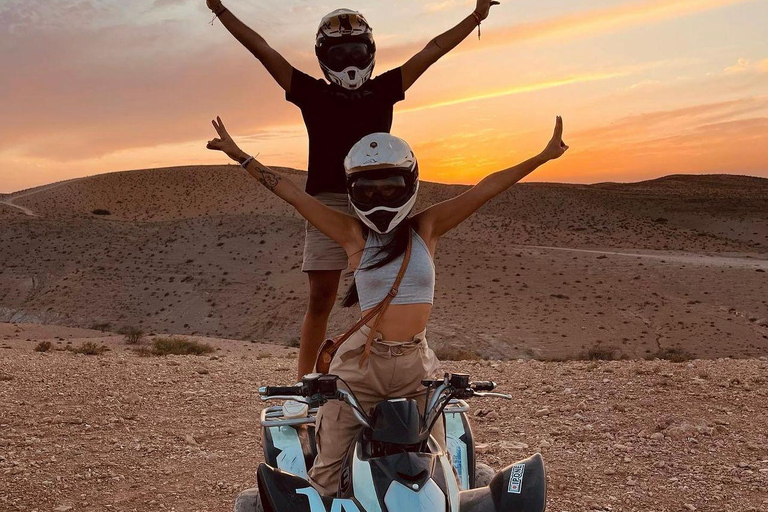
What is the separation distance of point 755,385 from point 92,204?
83.0 metres


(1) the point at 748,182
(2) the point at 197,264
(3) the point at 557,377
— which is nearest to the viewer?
(3) the point at 557,377

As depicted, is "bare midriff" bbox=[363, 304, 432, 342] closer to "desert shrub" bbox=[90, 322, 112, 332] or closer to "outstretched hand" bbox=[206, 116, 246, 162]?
"outstretched hand" bbox=[206, 116, 246, 162]

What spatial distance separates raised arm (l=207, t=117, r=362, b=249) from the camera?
339 centimetres

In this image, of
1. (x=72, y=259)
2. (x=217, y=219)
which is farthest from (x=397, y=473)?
(x=217, y=219)

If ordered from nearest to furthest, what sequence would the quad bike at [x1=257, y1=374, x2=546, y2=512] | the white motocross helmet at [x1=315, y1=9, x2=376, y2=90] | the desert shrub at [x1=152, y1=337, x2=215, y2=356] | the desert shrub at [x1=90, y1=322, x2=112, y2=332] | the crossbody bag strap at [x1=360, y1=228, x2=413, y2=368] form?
the quad bike at [x1=257, y1=374, x2=546, y2=512], the crossbody bag strap at [x1=360, y1=228, x2=413, y2=368], the white motocross helmet at [x1=315, y1=9, x2=376, y2=90], the desert shrub at [x1=152, y1=337, x2=215, y2=356], the desert shrub at [x1=90, y1=322, x2=112, y2=332]

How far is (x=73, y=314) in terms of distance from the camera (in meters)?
30.9

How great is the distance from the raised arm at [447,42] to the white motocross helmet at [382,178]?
1.59 metres

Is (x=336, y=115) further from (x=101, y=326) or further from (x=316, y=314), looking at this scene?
(x=101, y=326)

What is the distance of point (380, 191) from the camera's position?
10.1ft

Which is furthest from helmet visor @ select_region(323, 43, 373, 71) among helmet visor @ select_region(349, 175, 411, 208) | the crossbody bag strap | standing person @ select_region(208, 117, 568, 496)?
the crossbody bag strap

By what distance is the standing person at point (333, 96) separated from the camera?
4.28m

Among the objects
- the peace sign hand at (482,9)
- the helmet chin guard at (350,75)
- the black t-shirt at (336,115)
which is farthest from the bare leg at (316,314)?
the peace sign hand at (482,9)

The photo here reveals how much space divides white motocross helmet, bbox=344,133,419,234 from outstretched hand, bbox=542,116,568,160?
0.85m

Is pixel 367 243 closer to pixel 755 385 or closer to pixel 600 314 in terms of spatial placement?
pixel 755 385
